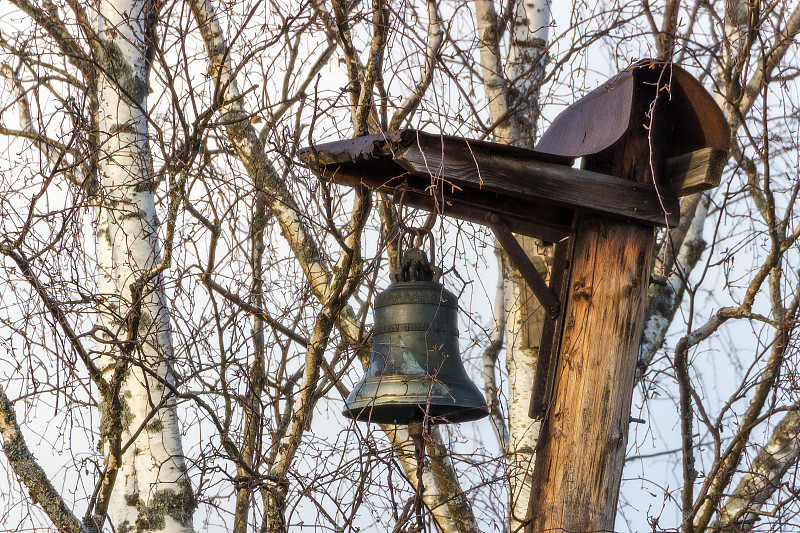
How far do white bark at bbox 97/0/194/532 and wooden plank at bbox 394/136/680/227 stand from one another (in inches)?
55.5

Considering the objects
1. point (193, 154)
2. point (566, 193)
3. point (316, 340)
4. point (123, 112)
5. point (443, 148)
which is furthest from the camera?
point (123, 112)

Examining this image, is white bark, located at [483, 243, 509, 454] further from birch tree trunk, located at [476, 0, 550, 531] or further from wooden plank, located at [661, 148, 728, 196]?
wooden plank, located at [661, 148, 728, 196]

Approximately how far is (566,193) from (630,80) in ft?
1.58

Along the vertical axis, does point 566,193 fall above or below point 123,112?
below

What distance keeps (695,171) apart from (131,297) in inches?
86.3

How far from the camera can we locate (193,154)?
338 centimetres

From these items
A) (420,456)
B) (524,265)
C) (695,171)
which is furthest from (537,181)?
(420,456)

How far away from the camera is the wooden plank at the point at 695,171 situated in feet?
9.48

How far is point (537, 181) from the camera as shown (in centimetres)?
278

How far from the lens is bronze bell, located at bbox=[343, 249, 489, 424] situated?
2879 mm

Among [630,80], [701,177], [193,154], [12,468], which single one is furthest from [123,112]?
[701,177]

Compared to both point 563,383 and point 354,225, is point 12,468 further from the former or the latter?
point 563,383

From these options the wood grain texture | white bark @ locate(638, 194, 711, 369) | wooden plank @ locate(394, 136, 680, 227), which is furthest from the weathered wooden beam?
white bark @ locate(638, 194, 711, 369)

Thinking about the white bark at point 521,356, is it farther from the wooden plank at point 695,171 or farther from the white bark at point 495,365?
the wooden plank at point 695,171
